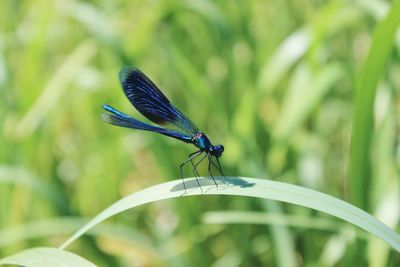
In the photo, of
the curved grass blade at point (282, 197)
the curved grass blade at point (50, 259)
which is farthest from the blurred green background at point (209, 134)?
the curved grass blade at point (50, 259)

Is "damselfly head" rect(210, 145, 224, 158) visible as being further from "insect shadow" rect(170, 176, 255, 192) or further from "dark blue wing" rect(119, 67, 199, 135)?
"insect shadow" rect(170, 176, 255, 192)

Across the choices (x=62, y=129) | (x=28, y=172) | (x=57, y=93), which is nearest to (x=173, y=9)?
(x=57, y=93)

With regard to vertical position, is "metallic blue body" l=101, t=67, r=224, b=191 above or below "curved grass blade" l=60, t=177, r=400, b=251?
above

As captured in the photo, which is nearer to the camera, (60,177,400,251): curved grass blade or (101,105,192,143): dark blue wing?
(60,177,400,251): curved grass blade

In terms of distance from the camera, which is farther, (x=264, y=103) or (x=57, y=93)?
(x=264, y=103)

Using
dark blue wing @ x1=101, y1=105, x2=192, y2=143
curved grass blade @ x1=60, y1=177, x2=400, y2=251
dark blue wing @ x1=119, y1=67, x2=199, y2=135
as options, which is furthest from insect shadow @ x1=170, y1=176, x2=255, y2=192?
dark blue wing @ x1=119, y1=67, x2=199, y2=135

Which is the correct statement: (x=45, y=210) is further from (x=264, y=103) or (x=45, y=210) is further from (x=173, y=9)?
(x=264, y=103)

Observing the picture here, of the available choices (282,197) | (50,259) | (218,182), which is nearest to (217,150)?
(218,182)
